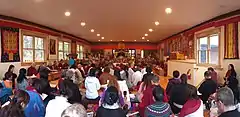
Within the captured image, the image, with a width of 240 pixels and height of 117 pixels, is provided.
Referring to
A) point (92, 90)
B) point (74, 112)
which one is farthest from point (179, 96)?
point (74, 112)

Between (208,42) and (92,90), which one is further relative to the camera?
(208,42)

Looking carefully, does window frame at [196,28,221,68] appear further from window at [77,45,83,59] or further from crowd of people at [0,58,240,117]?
window at [77,45,83,59]

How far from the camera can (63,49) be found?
1967 cm

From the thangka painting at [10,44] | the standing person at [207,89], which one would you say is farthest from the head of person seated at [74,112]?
the thangka painting at [10,44]

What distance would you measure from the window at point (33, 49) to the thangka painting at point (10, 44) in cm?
100

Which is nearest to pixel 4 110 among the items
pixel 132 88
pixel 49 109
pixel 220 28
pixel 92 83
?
pixel 49 109

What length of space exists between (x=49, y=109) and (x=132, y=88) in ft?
17.4

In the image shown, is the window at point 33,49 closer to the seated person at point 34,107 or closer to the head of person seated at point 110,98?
the seated person at point 34,107

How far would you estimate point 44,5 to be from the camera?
8789mm

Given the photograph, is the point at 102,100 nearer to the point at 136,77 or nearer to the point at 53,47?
the point at 136,77

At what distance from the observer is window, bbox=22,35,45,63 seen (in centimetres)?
1316

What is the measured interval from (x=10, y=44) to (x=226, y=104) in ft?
33.2

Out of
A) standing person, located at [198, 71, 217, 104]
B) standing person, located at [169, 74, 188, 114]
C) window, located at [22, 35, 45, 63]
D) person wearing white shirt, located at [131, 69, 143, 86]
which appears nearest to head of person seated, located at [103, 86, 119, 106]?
standing person, located at [169, 74, 188, 114]

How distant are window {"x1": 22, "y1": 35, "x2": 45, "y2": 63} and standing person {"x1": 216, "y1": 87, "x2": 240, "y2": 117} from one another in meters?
11.3
